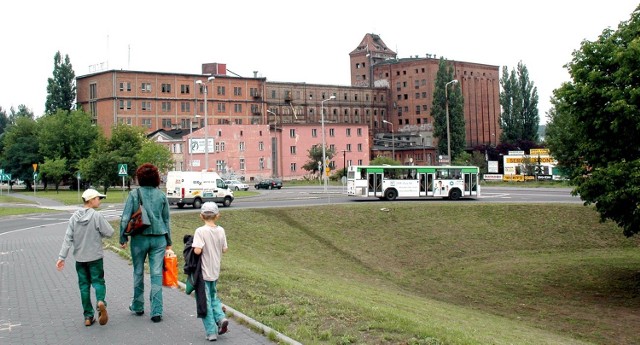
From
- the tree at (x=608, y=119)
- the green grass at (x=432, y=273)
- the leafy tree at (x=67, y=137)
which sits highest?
the leafy tree at (x=67, y=137)

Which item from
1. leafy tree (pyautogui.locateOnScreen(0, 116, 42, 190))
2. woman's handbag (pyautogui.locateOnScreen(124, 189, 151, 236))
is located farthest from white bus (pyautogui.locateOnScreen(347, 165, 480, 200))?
leafy tree (pyautogui.locateOnScreen(0, 116, 42, 190))

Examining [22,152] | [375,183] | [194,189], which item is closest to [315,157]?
[22,152]

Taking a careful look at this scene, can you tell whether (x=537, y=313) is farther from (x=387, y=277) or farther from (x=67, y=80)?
(x=67, y=80)

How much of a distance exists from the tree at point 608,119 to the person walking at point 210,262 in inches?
660

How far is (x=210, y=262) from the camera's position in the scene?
347 inches

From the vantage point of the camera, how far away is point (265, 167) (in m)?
103

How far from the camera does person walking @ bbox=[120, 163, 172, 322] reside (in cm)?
956

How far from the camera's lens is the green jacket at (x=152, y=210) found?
9.50 metres

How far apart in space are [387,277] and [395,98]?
11696 cm

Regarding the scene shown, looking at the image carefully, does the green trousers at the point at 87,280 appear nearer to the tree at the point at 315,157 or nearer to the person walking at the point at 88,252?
the person walking at the point at 88,252

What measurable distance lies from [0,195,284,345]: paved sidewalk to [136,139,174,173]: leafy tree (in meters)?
46.6

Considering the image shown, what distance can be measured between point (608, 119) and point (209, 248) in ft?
60.9

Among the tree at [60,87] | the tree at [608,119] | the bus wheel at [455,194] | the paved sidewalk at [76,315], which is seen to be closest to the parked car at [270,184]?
the bus wheel at [455,194]

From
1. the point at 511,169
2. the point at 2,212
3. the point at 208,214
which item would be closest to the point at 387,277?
the point at 208,214
